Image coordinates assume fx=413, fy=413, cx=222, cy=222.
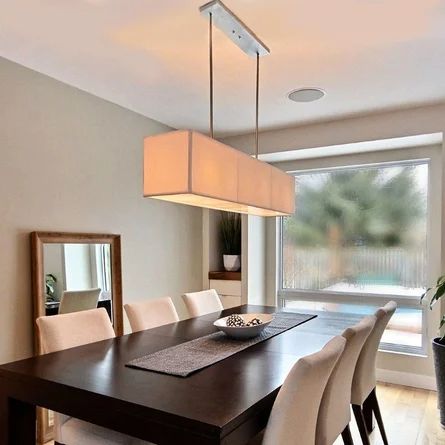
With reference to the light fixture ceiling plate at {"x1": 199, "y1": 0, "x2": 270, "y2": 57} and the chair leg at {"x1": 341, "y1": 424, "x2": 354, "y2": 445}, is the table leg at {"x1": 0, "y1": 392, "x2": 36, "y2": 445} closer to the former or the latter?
the chair leg at {"x1": 341, "y1": 424, "x2": 354, "y2": 445}

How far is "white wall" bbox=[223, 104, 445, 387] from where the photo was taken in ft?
11.6

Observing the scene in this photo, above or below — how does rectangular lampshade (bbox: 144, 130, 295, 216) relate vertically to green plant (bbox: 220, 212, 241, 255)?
above

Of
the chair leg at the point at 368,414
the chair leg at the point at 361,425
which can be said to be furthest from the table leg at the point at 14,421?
the chair leg at the point at 368,414

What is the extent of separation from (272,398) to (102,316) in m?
1.29

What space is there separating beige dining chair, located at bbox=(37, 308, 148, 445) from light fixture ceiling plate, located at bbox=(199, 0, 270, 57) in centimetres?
176

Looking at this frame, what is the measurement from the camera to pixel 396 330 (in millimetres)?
4082

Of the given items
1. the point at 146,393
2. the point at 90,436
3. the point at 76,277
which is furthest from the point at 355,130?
the point at 90,436

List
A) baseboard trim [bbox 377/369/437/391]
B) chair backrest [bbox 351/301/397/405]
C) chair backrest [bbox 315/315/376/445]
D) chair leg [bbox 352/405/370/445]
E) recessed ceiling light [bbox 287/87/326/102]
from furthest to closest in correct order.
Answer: baseboard trim [bbox 377/369/437/391], recessed ceiling light [bbox 287/87/326/102], chair backrest [bbox 351/301/397/405], chair leg [bbox 352/405/370/445], chair backrest [bbox 315/315/376/445]

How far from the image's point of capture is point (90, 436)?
1.84 meters

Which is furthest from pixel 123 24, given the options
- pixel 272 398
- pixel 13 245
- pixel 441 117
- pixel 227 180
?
pixel 441 117

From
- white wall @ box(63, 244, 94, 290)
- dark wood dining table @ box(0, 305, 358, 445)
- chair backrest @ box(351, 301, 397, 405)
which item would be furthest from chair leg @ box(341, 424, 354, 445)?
white wall @ box(63, 244, 94, 290)

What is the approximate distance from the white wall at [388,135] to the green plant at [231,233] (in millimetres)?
945

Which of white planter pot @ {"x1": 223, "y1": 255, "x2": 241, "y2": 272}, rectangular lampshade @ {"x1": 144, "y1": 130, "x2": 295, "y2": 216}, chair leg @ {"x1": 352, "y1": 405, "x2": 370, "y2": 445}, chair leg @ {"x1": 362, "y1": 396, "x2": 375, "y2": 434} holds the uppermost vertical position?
rectangular lampshade @ {"x1": 144, "y1": 130, "x2": 295, "y2": 216}

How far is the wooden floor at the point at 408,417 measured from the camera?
2.80 m
